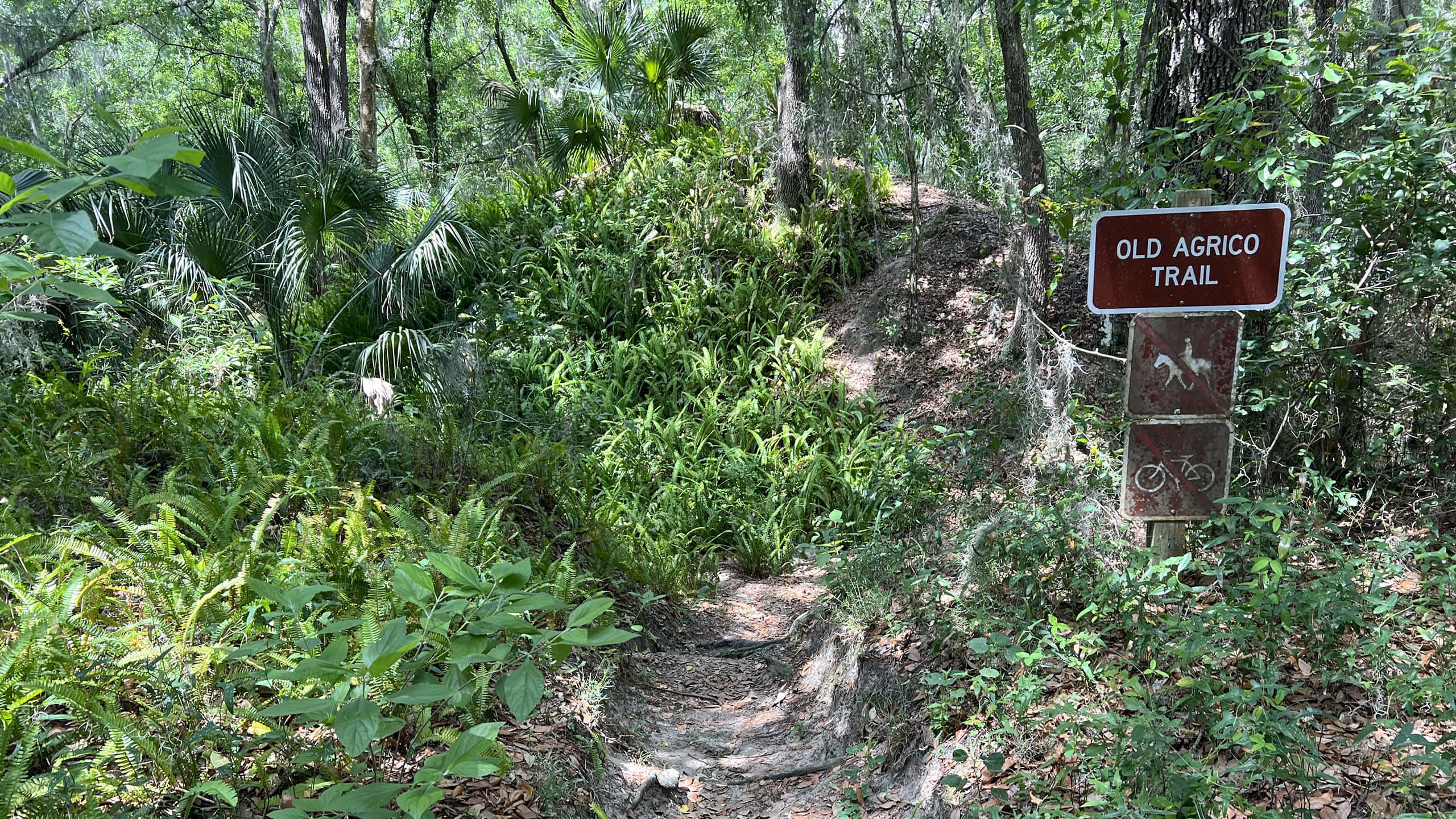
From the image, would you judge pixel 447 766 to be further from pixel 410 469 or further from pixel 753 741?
pixel 410 469

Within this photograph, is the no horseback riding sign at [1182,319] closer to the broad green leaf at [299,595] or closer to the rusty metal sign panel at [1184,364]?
the rusty metal sign panel at [1184,364]

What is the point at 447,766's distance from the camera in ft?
6.19

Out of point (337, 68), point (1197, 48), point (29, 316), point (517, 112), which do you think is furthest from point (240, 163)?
point (1197, 48)

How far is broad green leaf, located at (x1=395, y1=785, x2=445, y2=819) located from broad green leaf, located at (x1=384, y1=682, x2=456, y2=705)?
7.7 inches

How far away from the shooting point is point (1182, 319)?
2.81 metres

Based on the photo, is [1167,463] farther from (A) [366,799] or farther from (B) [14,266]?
(B) [14,266]

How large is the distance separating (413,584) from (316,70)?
34.8 feet

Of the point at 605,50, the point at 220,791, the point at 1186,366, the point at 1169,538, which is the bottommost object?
the point at 220,791

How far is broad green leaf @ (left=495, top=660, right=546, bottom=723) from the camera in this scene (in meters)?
1.85

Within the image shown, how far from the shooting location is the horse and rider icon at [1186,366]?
9.24ft

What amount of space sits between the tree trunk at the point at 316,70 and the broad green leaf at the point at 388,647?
32.9 ft

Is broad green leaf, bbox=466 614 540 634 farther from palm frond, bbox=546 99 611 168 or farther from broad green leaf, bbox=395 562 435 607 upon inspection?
palm frond, bbox=546 99 611 168

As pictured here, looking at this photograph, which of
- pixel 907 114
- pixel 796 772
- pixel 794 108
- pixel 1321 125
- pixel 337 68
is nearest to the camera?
pixel 796 772

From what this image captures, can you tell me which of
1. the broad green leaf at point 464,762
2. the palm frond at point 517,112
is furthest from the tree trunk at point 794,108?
the broad green leaf at point 464,762
